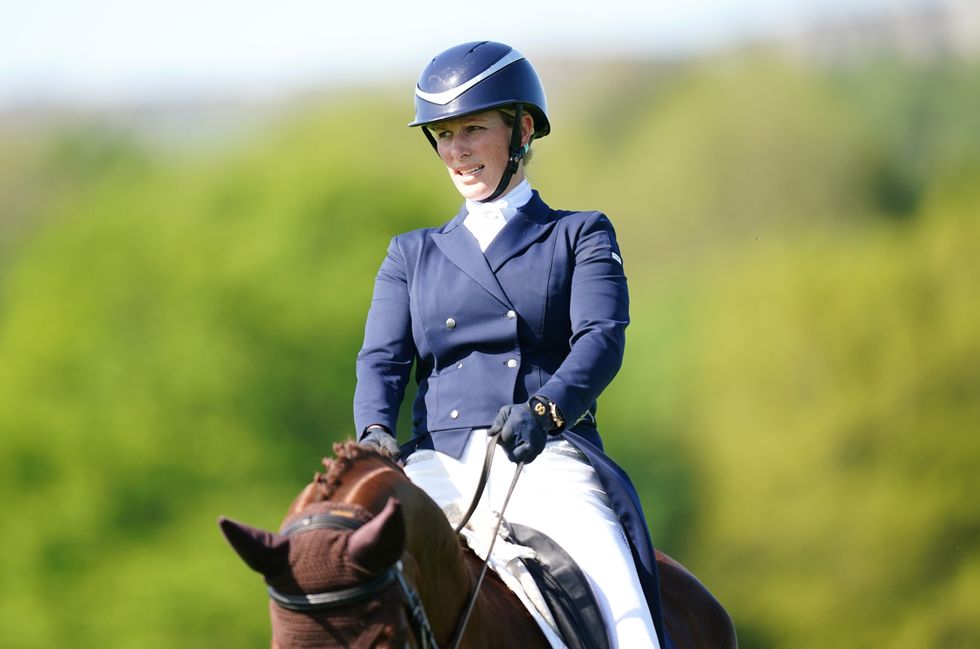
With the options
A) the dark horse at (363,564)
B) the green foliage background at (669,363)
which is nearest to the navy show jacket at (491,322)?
the dark horse at (363,564)

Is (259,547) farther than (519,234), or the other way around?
(519,234)

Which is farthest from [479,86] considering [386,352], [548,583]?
[548,583]

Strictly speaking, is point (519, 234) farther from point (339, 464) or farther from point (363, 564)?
point (363, 564)

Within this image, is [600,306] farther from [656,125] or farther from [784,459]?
[656,125]

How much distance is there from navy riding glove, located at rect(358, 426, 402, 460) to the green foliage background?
19170 millimetres

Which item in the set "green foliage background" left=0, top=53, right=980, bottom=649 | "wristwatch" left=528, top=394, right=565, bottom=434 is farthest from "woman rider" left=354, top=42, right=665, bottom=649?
"green foliage background" left=0, top=53, right=980, bottom=649

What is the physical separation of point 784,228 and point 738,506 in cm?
601

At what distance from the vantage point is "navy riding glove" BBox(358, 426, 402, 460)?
4.77m

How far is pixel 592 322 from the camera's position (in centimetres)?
504

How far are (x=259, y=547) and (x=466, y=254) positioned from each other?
180 centimetres

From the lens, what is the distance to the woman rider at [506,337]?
4895 mm

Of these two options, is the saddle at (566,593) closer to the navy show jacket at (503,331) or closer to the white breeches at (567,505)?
the white breeches at (567,505)

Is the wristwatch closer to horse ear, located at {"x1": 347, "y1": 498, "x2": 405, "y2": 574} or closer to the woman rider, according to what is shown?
the woman rider

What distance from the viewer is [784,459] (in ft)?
85.5
